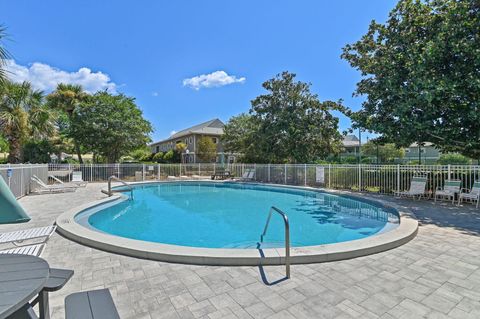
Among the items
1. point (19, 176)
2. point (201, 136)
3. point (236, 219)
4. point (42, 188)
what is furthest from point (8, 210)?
point (201, 136)

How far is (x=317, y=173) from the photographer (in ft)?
52.2

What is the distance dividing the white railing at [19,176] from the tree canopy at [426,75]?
14849 millimetres

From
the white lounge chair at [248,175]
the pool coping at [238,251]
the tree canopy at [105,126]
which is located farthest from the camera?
the white lounge chair at [248,175]

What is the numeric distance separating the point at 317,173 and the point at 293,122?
5421 millimetres

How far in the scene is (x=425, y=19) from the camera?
10445mm

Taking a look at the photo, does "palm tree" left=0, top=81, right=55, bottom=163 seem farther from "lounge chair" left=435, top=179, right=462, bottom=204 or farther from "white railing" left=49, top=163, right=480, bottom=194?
"lounge chair" left=435, top=179, right=462, bottom=204

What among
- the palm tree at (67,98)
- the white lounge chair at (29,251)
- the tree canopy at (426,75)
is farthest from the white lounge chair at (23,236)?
the palm tree at (67,98)

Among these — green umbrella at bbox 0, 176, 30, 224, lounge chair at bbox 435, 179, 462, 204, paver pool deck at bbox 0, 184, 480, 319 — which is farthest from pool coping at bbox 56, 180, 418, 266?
lounge chair at bbox 435, 179, 462, 204

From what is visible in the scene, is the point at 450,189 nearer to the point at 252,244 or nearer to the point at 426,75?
the point at 426,75

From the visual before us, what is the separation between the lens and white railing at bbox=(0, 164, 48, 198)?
30.3 feet

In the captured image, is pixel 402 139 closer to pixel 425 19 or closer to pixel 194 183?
pixel 425 19

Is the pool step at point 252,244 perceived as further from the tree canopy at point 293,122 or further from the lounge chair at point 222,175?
the lounge chair at point 222,175

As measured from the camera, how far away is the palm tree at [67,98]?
20.5 metres

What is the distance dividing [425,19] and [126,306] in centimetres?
1379
